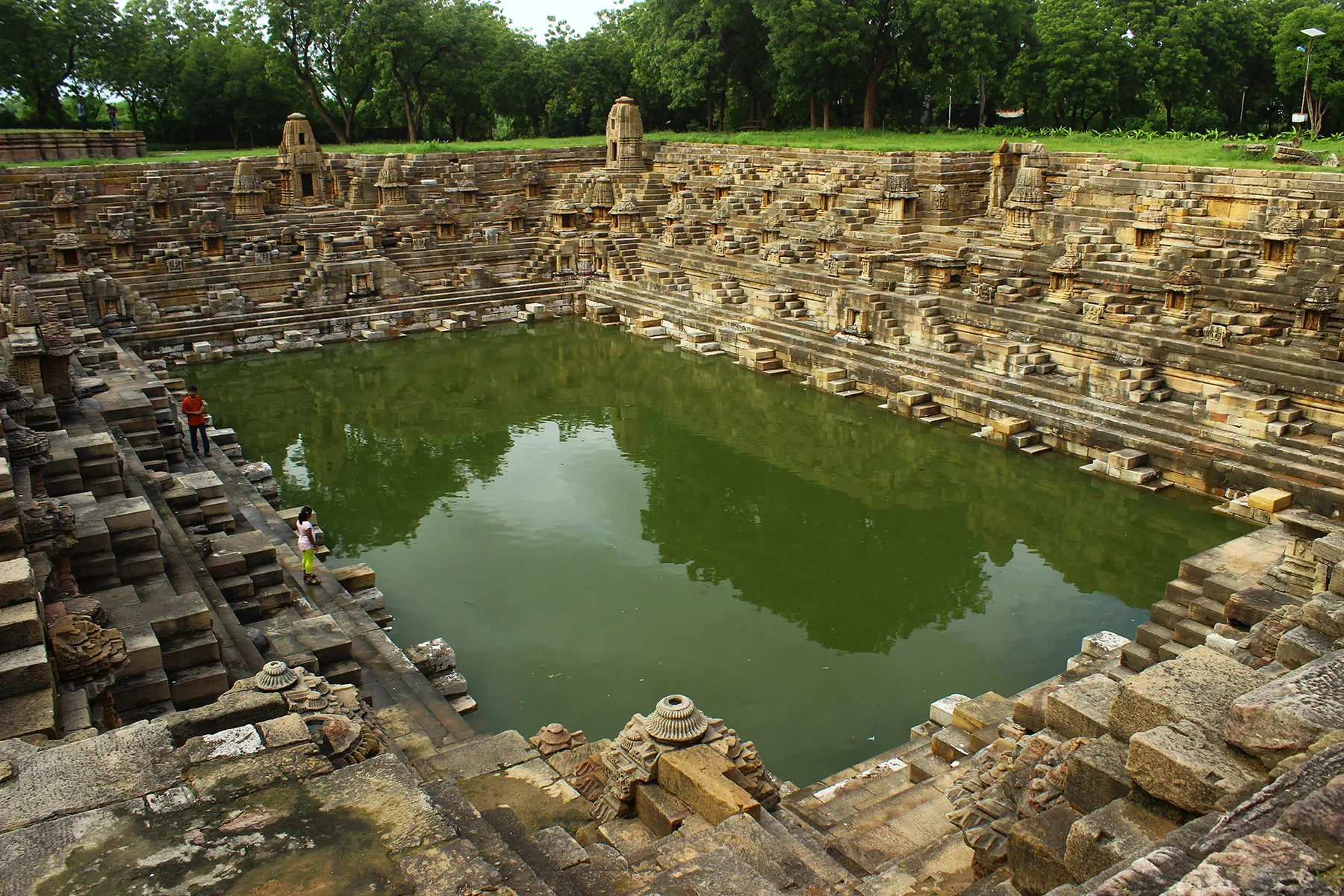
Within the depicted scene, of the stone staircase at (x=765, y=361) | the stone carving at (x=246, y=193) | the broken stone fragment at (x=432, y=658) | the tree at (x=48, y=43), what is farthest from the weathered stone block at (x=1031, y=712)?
the tree at (x=48, y=43)

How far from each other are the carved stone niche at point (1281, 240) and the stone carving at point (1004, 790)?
11200 mm

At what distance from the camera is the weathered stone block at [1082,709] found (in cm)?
584

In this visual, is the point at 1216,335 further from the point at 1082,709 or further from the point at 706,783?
the point at 706,783

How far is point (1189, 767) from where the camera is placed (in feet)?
14.2

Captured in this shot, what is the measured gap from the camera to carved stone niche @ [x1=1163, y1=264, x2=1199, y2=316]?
14.8 metres

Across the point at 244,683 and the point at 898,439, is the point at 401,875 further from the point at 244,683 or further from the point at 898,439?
the point at 898,439

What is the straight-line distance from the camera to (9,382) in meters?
10.1

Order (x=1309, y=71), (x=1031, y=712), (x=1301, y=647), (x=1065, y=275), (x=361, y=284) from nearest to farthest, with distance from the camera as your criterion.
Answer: (x=1301, y=647)
(x=1031, y=712)
(x=1065, y=275)
(x=361, y=284)
(x=1309, y=71)

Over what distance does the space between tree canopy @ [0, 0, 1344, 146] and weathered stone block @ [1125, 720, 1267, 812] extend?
2576cm

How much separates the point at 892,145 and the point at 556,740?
70.9ft

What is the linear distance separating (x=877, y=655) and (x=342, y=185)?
23019 millimetres

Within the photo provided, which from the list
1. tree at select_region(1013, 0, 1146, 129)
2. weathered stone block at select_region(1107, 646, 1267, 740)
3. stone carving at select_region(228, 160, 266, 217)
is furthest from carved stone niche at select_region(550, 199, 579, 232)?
weathered stone block at select_region(1107, 646, 1267, 740)

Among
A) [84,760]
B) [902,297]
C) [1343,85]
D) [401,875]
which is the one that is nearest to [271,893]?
[401,875]

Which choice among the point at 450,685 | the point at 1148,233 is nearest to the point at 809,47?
the point at 1148,233
